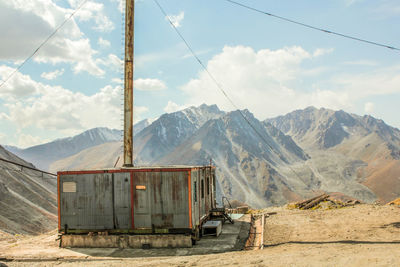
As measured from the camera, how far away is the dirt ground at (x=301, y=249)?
11.6 metres

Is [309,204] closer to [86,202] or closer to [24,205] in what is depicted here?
[86,202]

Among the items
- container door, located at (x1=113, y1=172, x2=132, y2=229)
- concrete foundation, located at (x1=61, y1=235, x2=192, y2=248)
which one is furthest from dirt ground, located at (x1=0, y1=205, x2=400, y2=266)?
container door, located at (x1=113, y1=172, x2=132, y2=229)

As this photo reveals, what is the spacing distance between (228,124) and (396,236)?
178797mm

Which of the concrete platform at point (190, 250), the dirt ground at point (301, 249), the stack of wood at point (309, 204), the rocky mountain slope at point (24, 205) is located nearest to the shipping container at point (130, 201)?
the concrete platform at point (190, 250)

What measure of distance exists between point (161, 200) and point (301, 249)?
6305 mm

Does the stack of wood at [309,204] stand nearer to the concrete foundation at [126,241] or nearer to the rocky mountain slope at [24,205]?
the concrete foundation at [126,241]

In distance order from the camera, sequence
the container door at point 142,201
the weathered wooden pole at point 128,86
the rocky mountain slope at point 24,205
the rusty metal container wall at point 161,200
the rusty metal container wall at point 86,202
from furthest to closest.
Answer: the rocky mountain slope at point 24,205 → the weathered wooden pole at point 128,86 → the rusty metal container wall at point 86,202 → the container door at point 142,201 → the rusty metal container wall at point 161,200

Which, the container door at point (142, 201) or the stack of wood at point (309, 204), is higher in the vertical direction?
the container door at point (142, 201)

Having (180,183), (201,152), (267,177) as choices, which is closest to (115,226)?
(180,183)

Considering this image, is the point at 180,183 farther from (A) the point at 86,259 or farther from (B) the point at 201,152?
(B) the point at 201,152

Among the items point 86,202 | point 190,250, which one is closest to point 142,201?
Result: point 86,202

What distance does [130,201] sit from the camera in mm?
15852

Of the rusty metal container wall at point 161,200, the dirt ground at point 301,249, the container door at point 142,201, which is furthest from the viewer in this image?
the container door at point 142,201

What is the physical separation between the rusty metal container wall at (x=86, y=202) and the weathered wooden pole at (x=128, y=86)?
2.73m
